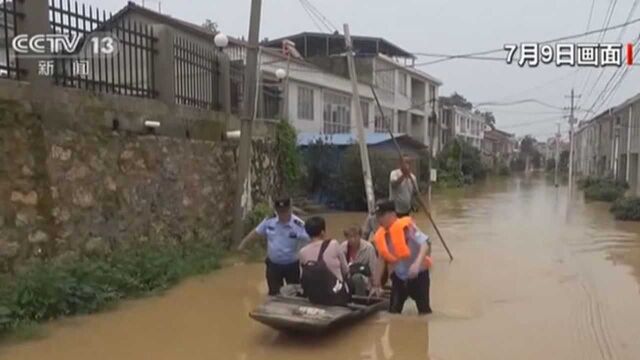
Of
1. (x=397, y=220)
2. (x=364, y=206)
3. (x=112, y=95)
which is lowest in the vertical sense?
(x=364, y=206)

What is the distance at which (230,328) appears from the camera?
7676 millimetres

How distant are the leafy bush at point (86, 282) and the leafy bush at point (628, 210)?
53.9ft

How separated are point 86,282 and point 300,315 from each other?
3208mm

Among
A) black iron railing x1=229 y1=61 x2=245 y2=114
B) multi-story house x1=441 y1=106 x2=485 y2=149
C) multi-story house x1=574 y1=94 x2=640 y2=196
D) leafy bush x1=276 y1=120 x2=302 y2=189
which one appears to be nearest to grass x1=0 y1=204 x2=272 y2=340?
black iron railing x1=229 y1=61 x2=245 y2=114

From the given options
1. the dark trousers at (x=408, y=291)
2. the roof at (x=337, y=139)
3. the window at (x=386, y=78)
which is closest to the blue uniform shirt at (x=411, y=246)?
the dark trousers at (x=408, y=291)

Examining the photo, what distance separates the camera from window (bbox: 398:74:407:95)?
1869 inches

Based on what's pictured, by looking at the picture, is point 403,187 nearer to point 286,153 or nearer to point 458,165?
point 286,153

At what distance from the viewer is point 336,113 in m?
35.4

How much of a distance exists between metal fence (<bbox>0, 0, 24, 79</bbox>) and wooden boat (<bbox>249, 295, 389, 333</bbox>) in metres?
4.26

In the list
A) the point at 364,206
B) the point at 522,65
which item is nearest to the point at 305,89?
the point at 364,206

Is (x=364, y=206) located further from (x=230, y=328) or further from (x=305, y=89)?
(x=230, y=328)

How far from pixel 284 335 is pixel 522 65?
9528 millimetres

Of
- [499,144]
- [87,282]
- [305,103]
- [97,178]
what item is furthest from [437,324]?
[499,144]

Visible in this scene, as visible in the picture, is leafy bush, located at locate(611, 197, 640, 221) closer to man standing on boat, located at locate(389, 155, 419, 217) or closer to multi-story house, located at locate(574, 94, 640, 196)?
multi-story house, located at locate(574, 94, 640, 196)
